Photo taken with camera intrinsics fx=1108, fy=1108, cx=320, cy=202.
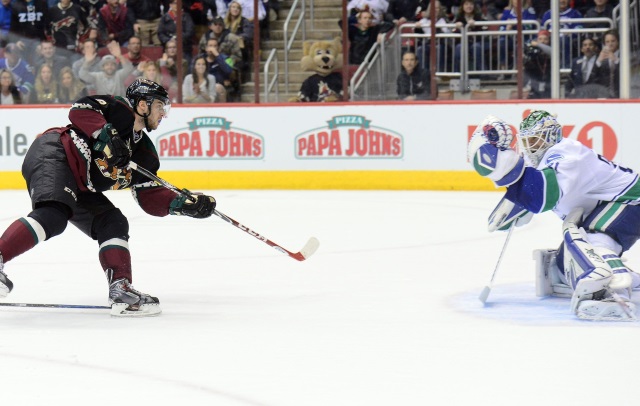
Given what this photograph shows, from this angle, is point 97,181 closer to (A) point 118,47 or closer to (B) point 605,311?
(B) point 605,311

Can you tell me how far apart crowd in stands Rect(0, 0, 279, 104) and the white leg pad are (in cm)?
589

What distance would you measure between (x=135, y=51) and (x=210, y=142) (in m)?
1.18

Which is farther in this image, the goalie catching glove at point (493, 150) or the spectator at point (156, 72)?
the spectator at point (156, 72)

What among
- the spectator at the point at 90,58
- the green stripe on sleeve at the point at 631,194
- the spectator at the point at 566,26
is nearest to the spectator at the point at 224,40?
the spectator at the point at 90,58

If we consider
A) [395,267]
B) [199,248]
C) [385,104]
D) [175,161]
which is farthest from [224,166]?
[395,267]

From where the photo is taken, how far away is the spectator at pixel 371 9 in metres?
9.84

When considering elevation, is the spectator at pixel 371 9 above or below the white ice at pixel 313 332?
above

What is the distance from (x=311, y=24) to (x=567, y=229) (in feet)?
20.9

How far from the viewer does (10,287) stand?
145 inches

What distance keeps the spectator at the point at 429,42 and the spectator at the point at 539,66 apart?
2.25ft

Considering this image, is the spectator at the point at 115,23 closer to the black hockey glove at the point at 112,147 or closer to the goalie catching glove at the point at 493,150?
the black hockey glove at the point at 112,147

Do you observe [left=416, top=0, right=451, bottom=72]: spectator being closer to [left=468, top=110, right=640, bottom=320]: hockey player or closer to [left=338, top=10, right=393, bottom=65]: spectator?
[left=338, top=10, right=393, bottom=65]: spectator

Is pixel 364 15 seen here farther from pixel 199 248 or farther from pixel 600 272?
pixel 600 272

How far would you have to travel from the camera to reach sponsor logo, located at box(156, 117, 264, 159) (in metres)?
9.70
